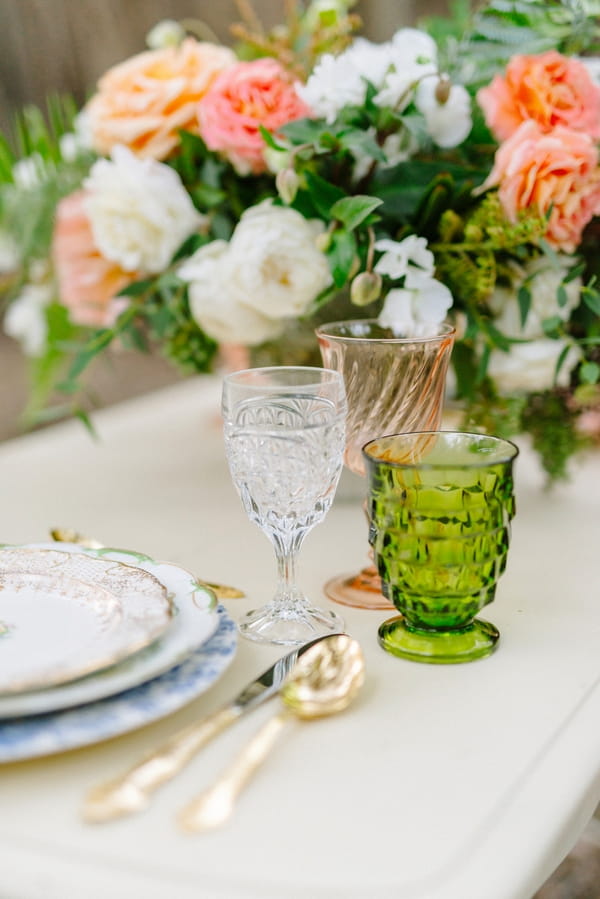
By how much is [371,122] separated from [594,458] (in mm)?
502

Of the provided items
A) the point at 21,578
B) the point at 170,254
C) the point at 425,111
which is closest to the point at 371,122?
the point at 425,111

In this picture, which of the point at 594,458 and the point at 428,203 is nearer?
→ the point at 428,203

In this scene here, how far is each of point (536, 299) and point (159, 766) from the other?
602mm

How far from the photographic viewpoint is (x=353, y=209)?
824mm

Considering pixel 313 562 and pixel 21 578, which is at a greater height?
pixel 21 578

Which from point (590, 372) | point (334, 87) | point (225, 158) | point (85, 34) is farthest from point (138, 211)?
point (85, 34)

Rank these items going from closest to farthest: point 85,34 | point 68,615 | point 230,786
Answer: point 230,786 → point 68,615 → point 85,34

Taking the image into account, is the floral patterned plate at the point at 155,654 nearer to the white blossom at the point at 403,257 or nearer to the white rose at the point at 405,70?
the white blossom at the point at 403,257

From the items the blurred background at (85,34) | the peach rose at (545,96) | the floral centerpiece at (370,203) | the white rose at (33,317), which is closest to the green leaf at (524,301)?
the floral centerpiece at (370,203)

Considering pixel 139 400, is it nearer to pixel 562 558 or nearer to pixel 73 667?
pixel 562 558

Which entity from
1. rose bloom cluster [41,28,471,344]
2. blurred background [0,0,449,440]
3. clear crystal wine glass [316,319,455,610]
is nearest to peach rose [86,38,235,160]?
rose bloom cluster [41,28,471,344]

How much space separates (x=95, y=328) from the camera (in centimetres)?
116

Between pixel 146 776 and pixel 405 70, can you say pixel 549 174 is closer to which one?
pixel 405 70

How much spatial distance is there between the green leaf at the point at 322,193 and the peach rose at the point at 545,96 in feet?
0.51
